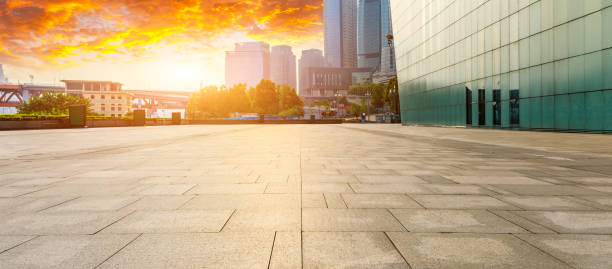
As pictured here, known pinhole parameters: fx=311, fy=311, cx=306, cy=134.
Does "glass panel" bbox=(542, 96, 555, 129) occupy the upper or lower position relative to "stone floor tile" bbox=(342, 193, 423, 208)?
upper

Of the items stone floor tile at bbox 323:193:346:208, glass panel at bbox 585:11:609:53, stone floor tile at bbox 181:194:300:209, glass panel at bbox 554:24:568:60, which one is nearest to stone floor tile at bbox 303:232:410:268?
stone floor tile at bbox 323:193:346:208

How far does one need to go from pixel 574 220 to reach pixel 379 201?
1902mm

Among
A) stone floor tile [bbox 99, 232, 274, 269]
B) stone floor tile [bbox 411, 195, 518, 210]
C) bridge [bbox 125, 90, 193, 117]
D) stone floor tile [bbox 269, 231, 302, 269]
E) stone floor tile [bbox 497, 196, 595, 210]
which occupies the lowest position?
stone floor tile [bbox 497, 196, 595, 210]

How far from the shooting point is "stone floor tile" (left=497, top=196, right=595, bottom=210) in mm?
3514

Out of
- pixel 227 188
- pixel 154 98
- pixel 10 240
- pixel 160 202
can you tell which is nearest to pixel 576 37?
pixel 227 188

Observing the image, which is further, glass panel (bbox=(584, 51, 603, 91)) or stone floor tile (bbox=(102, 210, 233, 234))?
glass panel (bbox=(584, 51, 603, 91))

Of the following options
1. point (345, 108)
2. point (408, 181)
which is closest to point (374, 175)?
point (408, 181)

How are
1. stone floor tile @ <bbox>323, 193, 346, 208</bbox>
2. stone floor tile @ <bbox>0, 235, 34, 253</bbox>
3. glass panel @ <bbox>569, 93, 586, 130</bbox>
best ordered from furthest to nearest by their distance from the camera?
glass panel @ <bbox>569, 93, 586, 130</bbox> → stone floor tile @ <bbox>323, 193, 346, 208</bbox> → stone floor tile @ <bbox>0, 235, 34, 253</bbox>

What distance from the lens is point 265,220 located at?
312 centimetres

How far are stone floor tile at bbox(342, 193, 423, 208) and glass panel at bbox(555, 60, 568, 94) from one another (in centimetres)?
2094

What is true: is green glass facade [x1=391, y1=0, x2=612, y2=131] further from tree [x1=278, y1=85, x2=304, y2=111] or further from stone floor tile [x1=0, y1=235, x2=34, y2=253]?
tree [x1=278, y1=85, x2=304, y2=111]

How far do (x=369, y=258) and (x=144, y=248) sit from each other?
173 centimetres

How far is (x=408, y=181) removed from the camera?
16.5 ft

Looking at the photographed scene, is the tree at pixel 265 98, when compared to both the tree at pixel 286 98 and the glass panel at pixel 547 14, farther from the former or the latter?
the glass panel at pixel 547 14
